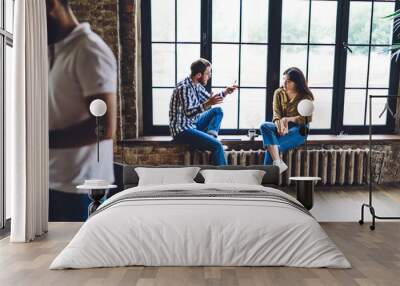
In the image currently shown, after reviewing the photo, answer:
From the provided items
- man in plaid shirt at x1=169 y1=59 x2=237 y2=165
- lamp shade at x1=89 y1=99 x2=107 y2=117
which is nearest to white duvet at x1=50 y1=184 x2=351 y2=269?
lamp shade at x1=89 y1=99 x2=107 y2=117

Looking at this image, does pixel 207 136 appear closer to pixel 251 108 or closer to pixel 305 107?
pixel 251 108

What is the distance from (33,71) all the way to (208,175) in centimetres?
235

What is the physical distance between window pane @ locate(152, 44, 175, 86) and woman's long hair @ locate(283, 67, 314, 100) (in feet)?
5.35

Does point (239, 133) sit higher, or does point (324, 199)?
point (239, 133)

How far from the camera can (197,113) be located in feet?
19.2

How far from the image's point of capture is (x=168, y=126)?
6066 millimetres

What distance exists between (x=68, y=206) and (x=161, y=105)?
1878 mm

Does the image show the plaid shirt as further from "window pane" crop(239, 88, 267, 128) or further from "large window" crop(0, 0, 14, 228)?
"large window" crop(0, 0, 14, 228)

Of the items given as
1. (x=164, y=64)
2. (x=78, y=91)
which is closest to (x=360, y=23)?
(x=164, y=64)

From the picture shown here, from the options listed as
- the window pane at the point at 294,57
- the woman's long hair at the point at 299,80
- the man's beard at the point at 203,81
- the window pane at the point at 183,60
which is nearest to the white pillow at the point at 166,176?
the man's beard at the point at 203,81

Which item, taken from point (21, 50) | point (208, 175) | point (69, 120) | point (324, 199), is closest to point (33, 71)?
point (21, 50)

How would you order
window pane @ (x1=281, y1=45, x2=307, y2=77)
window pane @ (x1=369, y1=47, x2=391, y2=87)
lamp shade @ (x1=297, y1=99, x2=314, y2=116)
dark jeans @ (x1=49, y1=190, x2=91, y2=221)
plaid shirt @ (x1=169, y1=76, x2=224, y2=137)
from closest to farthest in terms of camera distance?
lamp shade @ (x1=297, y1=99, x2=314, y2=116) → dark jeans @ (x1=49, y1=190, x2=91, y2=221) → plaid shirt @ (x1=169, y1=76, x2=224, y2=137) → window pane @ (x1=281, y1=45, x2=307, y2=77) → window pane @ (x1=369, y1=47, x2=391, y2=87)

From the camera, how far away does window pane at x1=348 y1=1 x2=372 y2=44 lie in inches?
239

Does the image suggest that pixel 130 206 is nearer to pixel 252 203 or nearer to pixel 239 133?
pixel 252 203
